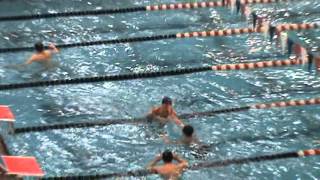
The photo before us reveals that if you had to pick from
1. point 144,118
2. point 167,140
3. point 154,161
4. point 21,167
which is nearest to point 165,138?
point 167,140

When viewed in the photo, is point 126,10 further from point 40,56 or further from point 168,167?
point 168,167

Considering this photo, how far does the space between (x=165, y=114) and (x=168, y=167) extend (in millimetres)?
925

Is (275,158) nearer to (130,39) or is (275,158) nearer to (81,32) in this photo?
(130,39)

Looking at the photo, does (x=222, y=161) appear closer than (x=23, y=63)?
Yes

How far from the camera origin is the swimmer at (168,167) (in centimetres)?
565

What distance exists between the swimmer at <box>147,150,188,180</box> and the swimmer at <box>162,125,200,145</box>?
1.22ft

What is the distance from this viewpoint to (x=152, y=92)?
7.27 metres

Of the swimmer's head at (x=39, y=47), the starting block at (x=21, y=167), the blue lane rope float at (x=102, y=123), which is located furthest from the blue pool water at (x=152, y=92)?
the starting block at (x=21, y=167)

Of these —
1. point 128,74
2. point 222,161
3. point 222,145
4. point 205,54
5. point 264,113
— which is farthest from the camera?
point 205,54

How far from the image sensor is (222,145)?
633 cm

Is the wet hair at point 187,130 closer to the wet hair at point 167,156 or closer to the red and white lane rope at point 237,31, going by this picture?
the wet hair at point 167,156

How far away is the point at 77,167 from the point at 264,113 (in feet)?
7.60

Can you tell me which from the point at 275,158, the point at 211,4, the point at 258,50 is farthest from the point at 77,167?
the point at 211,4

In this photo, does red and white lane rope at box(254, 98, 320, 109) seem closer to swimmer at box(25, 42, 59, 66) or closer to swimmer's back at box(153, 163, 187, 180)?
swimmer's back at box(153, 163, 187, 180)
